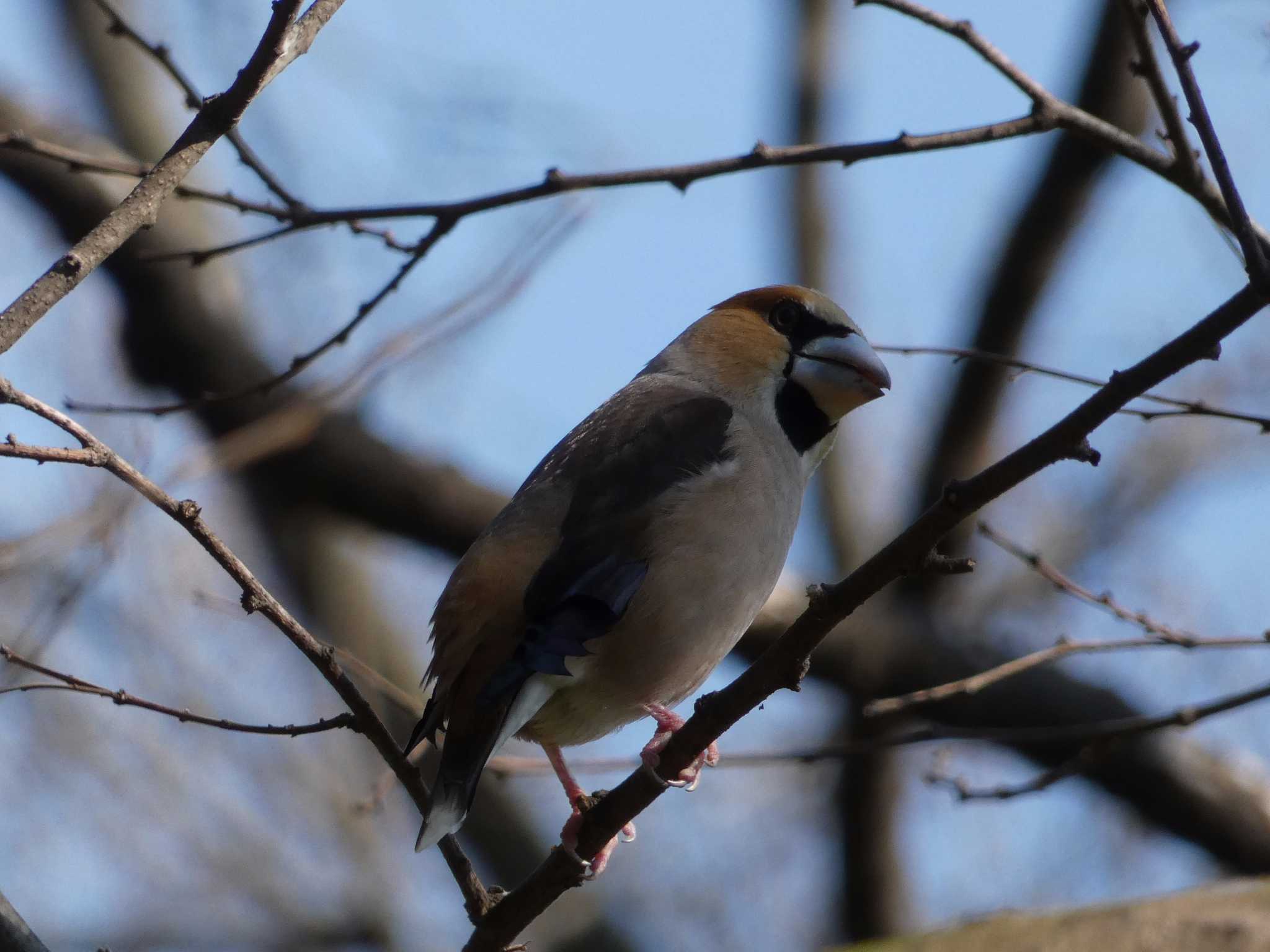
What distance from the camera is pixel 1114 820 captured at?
941 cm

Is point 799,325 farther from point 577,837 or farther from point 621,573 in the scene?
point 577,837

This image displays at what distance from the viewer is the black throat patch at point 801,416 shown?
423cm

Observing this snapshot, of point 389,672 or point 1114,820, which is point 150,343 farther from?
point 1114,820

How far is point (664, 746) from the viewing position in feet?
9.23

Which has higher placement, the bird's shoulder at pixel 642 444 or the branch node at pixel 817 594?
the bird's shoulder at pixel 642 444

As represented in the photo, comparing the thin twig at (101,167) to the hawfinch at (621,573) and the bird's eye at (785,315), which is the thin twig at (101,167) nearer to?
the hawfinch at (621,573)

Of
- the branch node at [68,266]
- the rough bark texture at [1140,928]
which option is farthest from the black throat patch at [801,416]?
the branch node at [68,266]

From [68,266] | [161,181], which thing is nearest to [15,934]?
[68,266]

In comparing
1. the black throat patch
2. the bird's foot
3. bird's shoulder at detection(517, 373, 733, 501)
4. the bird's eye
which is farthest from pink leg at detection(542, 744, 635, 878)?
the bird's eye

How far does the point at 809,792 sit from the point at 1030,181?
479 cm

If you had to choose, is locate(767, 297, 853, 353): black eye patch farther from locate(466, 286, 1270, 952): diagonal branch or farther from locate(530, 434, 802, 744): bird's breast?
locate(466, 286, 1270, 952): diagonal branch

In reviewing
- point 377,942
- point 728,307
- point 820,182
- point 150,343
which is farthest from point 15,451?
point 820,182

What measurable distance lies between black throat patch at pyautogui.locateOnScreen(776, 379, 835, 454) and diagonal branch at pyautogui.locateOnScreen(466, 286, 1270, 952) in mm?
1584

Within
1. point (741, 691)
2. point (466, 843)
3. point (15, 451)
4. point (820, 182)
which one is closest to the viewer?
point (15, 451)
